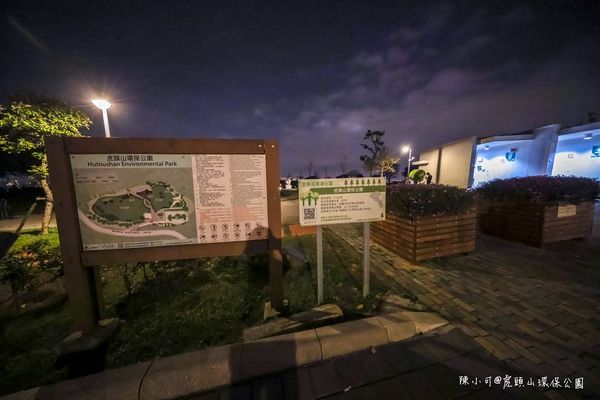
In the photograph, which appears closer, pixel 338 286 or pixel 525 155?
pixel 338 286

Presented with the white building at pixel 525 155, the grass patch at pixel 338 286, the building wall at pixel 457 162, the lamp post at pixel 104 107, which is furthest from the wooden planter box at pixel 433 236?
the white building at pixel 525 155

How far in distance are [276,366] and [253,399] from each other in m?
0.33

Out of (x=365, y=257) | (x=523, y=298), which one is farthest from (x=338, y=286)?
(x=523, y=298)

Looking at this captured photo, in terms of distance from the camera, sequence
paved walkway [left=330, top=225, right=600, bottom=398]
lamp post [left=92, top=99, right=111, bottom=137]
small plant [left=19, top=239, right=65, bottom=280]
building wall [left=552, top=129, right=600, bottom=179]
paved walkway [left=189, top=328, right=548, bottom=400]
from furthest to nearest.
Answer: building wall [left=552, top=129, right=600, bottom=179], lamp post [left=92, top=99, right=111, bottom=137], small plant [left=19, top=239, right=65, bottom=280], paved walkway [left=330, top=225, right=600, bottom=398], paved walkway [left=189, top=328, right=548, bottom=400]

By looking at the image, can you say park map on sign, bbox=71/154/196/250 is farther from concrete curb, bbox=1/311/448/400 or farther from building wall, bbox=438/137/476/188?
building wall, bbox=438/137/476/188

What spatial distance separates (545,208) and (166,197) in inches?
323

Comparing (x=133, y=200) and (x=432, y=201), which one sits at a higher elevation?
(x=133, y=200)

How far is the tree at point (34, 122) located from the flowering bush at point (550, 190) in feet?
43.9

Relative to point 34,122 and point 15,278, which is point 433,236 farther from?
point 34,122

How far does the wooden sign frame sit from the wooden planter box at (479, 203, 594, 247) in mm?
6626

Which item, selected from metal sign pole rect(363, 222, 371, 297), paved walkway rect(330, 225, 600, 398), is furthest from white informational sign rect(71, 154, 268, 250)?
paved walkway rect(330, 225, 600, 398)

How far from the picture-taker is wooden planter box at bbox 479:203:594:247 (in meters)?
5.21

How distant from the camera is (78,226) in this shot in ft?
8.59

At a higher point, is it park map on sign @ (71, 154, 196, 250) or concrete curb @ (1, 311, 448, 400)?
park map on sign @ (71, 154, 196, 250)
